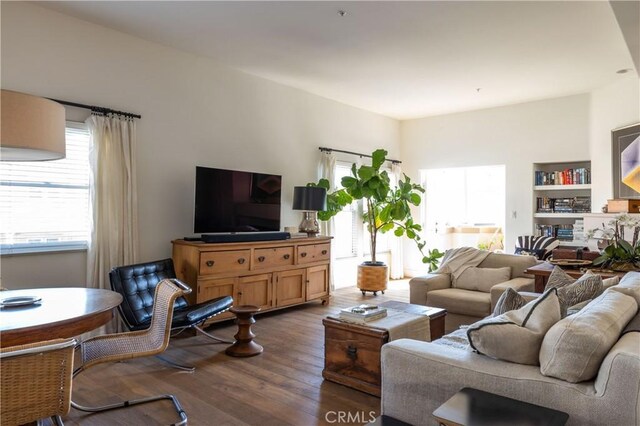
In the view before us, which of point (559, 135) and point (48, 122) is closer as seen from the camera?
point (48, 122)

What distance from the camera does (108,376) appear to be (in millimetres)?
3125

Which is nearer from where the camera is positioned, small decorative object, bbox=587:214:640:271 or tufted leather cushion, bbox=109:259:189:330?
small decorative object, bbox=587:214:640:271

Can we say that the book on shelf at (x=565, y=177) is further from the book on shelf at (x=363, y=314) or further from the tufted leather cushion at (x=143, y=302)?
the tufted leather cushion at (x=143, y=302)

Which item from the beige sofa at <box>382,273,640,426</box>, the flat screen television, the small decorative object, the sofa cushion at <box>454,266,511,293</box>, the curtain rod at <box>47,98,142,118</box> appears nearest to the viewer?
the beige sofa at <box>382,273,640,426</box>

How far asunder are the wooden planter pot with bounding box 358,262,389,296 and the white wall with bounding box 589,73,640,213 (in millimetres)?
3152

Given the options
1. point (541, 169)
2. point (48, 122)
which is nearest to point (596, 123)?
point (541, 169)

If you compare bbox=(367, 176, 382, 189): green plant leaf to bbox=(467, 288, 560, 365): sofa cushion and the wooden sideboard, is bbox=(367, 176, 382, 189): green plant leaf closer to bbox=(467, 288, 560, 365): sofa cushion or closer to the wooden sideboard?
the wooden sideboard

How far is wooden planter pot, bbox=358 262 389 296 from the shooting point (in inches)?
244

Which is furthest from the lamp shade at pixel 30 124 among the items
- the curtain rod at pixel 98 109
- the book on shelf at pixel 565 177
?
the book on shelf at pixel 565 177

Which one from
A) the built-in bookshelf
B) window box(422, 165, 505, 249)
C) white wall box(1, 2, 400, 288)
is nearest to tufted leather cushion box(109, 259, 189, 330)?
white wall box(1, 2, 400, 288)

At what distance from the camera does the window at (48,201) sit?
3428 millimetres

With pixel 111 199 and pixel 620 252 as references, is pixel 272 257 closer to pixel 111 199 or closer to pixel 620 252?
pixel 111 199

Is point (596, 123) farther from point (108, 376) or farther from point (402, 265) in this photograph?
point (108, 376)

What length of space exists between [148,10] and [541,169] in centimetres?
608
